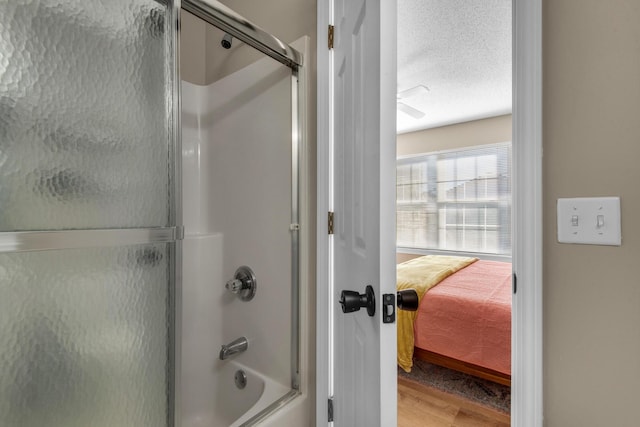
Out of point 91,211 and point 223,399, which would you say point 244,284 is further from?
point 91,211

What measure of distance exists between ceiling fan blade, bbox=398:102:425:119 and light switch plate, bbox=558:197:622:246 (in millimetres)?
2942

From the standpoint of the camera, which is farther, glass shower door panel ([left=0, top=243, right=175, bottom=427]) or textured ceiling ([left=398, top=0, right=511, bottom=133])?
textured ceiling ([left=398, top=0, right=511, bottom=133])

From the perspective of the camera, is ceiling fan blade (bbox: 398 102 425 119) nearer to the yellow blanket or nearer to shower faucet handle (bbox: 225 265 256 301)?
the yellow blanket

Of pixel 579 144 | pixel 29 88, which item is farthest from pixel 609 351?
pixel 29 88

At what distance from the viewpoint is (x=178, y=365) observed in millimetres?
945

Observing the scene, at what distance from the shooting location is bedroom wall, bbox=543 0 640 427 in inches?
27.1

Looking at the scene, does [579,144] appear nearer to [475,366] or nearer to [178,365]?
[178,365]

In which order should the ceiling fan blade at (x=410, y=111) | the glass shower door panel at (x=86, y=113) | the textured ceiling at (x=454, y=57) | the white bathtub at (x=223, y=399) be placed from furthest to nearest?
the ceiling fan blade at (x=410, y=111), the textured ceiling at (x=454, y=57), the white bathtub at (x=223, y=399), the glass shower door panel at (x=86, y=113)

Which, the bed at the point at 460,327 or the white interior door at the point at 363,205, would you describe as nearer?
the white interior door at the point at 363,205

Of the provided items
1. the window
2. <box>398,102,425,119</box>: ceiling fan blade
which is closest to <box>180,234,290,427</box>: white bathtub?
<box>398,102,425,119</box>: ceiling fan blade

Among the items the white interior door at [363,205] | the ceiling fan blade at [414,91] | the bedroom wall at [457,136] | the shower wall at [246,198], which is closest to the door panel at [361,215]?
the white interior door at [363,205]

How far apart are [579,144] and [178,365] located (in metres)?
1.27

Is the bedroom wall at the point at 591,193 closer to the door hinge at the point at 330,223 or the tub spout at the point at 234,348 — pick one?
the door hinge at the point at 330,223

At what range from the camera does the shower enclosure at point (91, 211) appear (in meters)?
0.67
